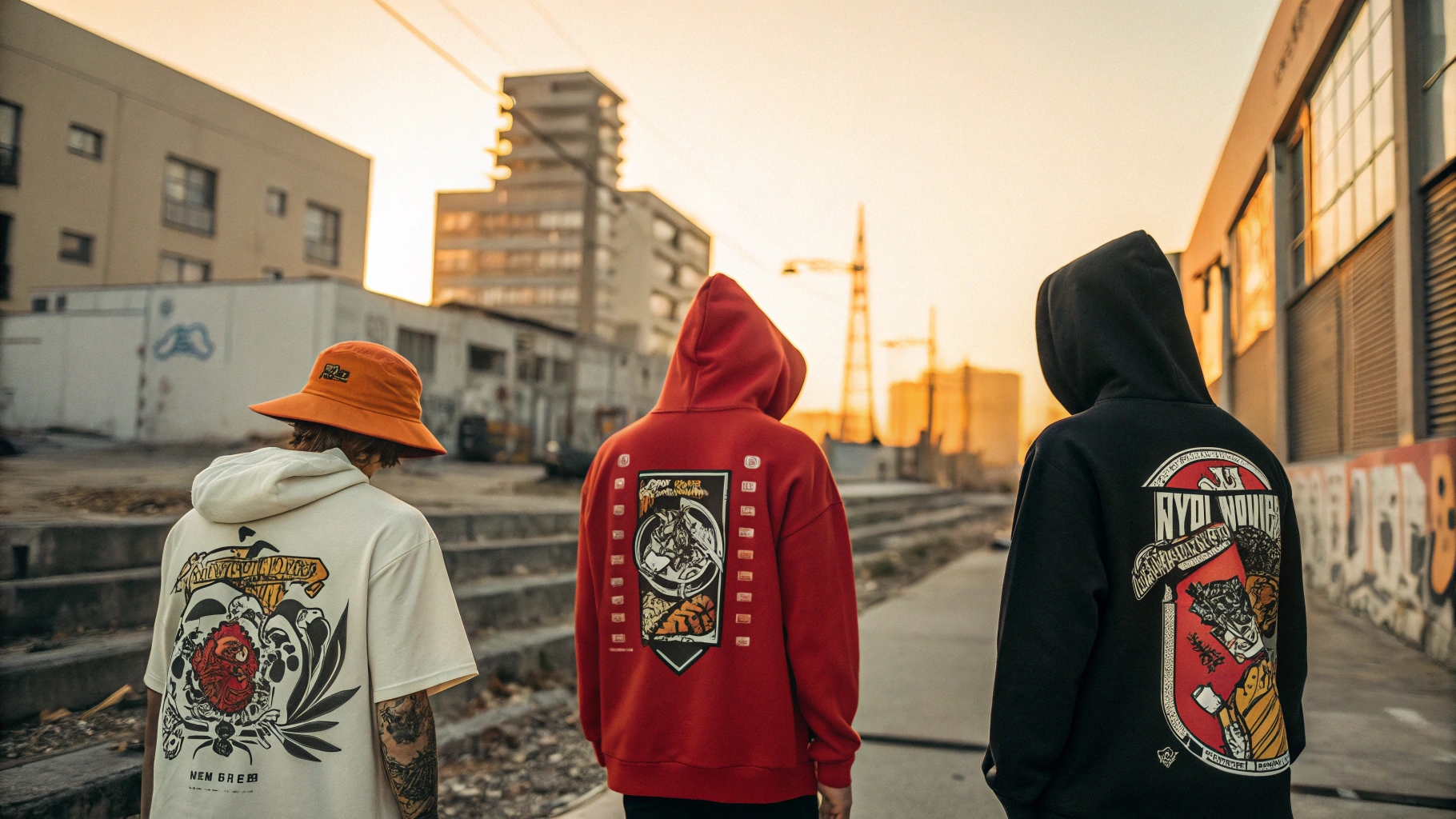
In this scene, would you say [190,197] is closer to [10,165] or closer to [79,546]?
[10,165]

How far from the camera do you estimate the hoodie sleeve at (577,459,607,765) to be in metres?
2.29

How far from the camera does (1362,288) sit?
26.1ft

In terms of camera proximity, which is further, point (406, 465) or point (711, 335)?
point (406, 465)

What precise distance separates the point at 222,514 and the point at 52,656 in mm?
2956

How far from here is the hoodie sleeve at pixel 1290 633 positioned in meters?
1.78

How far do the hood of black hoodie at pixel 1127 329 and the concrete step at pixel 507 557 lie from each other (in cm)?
570

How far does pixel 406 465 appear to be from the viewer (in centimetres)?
1952

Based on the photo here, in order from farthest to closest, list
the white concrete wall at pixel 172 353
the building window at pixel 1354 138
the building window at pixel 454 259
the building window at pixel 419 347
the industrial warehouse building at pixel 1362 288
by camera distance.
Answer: the building window at pixel 454 259, the building window at pixel 419 347, the white concrete wall at pixel 172 353, the building window at pixel 1354 138, the industrial warehouse building at pixel 1362 288

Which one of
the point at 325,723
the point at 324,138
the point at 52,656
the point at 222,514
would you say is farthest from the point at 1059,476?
the point at 324,138

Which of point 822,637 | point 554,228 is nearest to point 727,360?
point 822,637

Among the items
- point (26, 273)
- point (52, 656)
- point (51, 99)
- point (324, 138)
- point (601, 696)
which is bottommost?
point (52, 656)

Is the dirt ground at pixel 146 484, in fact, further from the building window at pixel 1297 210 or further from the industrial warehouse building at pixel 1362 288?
the building window at pixel 1297 210

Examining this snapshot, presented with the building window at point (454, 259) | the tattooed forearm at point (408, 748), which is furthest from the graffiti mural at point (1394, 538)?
the building window at point (454, 259)

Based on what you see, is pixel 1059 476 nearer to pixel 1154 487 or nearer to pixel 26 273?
pixel 1154 487
